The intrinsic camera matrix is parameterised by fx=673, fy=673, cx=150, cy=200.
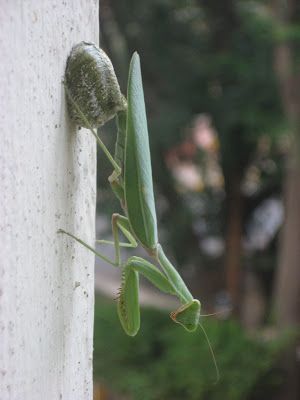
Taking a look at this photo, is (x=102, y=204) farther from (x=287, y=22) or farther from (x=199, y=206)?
(x=287, y=22)

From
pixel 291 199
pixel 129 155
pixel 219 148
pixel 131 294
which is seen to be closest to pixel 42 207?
pixel 129 155

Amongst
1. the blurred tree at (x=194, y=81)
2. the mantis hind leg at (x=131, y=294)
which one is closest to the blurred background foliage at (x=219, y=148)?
the blurred tree at (x=194, y=81)

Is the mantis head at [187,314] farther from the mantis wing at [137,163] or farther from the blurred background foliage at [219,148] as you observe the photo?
the blurred background foliage at [219,148]

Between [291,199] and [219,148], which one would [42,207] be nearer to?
[291,199]

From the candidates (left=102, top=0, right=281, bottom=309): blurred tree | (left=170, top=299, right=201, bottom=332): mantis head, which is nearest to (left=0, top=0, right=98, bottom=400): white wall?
(left=170, top=299, right=201, bottom=332): mantis head

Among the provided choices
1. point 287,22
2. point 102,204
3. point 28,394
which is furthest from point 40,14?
point 102,204

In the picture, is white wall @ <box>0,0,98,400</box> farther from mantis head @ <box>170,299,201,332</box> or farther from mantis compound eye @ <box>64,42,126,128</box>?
mantis head @ <box>170,299,201,332</box>

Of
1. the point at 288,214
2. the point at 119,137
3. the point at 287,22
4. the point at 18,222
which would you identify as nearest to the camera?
the point at 18,222
